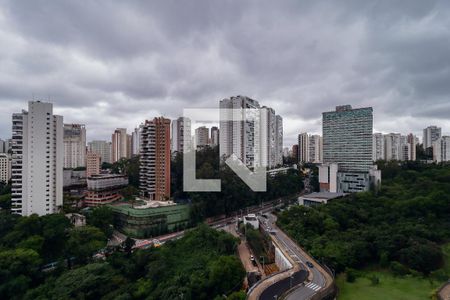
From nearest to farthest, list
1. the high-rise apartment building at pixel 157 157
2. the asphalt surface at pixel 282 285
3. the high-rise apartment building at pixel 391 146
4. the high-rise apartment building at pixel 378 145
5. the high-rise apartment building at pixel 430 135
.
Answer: the asphalt surface at pixel 282 285 → the high-rise apartment building at pixel 157 157 → the high-rise apartment building at pixel 378 145 → the high-rise apartment building at pixel 391 146 → the high-rise apartment building at pixel 430 135

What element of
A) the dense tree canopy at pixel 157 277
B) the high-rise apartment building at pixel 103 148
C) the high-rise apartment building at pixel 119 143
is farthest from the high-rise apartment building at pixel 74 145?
the dense tree canopy at pixel 157 277

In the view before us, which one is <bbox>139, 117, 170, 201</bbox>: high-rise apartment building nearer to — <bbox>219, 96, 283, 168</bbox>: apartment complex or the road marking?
<bbox>219, 96, 283, 168</bbox>: apartment complex

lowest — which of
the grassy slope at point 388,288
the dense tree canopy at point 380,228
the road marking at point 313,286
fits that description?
the grassy slope at point 388,288

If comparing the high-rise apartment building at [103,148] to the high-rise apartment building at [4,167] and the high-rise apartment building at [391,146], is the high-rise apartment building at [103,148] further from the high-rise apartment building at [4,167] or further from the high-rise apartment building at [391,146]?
the high-rise apartment building at [391,146]

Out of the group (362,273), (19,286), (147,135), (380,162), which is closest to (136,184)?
(147,135)

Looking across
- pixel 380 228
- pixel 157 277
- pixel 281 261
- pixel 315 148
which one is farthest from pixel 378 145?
pixel 157 277

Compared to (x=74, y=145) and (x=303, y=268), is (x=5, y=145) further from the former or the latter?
(x=303, y=268)
